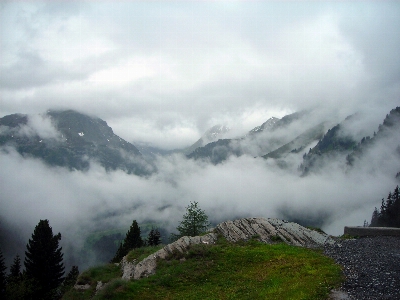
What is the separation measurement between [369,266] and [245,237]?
1729cm

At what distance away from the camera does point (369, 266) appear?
25156mm

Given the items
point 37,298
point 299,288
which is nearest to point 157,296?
point 299,288

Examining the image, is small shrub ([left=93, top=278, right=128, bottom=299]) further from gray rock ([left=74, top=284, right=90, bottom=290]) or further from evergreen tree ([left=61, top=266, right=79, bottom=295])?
evergreen tree ([left=61, top=266, right=79, bottom=295])

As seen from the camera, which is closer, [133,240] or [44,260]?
[44,260]

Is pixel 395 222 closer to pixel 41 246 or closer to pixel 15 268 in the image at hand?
pixel 41 246

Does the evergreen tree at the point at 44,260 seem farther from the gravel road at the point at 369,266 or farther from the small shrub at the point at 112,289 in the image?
the gravel road at the point at 369,266

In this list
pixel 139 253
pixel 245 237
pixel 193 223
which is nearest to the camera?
pixel 245 237

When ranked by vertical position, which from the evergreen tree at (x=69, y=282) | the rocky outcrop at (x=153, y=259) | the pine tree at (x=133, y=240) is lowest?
the evergreen tree at (x=69, y=282)

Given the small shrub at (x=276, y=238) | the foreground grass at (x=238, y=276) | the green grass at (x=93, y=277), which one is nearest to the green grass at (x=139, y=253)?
the green grass at (x=93, y=277)

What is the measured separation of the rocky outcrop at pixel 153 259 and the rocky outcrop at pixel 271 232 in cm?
283

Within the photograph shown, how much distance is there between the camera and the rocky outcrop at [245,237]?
34062mm

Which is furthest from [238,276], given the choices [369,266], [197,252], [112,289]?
[112,289]

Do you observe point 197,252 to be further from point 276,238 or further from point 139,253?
point 276,238

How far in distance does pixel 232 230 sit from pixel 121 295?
781 inches
